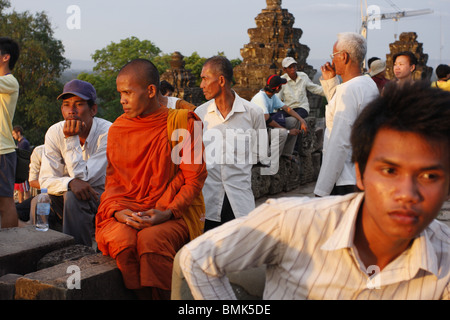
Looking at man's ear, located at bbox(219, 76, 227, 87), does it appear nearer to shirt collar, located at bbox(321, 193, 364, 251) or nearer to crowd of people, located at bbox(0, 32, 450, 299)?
crowd of people, located at bbox(0, 32, 450, 299)

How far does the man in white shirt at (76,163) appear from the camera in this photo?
156 inches

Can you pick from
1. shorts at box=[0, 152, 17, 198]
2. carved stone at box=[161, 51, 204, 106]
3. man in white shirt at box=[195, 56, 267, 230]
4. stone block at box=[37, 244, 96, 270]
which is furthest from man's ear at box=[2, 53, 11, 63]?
carved stone at box=[161, 51, 204, 106]

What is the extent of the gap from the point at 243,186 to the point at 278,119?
11.4 ft

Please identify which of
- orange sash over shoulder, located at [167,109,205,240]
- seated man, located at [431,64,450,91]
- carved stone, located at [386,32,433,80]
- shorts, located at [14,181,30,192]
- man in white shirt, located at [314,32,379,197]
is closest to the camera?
orange sash over shoulder, located at [167,109,205,240]

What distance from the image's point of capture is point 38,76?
93.9 feet

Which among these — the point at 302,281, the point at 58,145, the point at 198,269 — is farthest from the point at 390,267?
the point at 58,145

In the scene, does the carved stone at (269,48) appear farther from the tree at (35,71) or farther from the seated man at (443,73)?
the tree at (35,71)

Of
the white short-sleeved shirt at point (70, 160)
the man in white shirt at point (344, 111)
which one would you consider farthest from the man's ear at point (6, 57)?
the man in white shirt at point (344, 111)

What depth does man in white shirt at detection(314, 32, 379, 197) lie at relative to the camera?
11.7 ft

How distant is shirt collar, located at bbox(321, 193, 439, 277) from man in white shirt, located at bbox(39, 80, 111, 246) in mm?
2758

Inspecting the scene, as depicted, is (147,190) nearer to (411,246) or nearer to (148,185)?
(148,185)

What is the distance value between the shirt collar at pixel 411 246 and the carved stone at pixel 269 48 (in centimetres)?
1027

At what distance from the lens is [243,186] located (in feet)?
14.0
